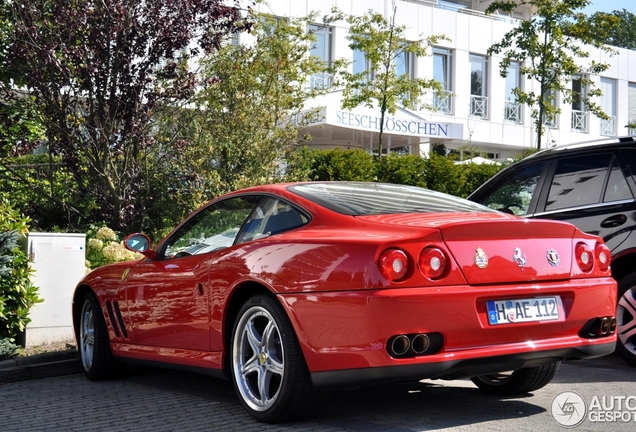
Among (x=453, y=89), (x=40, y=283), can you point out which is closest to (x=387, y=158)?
(x=40, y=283)

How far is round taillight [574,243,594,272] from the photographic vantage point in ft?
18.3

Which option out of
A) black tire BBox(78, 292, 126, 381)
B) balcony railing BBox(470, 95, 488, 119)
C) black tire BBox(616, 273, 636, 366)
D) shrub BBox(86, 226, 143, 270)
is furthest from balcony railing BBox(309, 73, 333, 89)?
black tire BBox(616, 273, 636, 366)

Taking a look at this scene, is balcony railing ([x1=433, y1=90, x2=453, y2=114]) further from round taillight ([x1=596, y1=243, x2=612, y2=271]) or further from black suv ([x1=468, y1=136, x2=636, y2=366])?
Answer: round taillight ([x1=596, y1=243, x2=612, y2=271])

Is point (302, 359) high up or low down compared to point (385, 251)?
down

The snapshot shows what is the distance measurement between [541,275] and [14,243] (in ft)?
17.0

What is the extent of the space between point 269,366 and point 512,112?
34.4 meters

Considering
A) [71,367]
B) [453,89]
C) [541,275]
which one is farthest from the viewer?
[453,89]

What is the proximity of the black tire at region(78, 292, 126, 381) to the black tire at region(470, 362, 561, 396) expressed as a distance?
312 centimetres

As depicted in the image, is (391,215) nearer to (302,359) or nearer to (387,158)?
(302,359)

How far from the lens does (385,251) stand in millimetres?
4945

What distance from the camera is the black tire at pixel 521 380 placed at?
6211 mm

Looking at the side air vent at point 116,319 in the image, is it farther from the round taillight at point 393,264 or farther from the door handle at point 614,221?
the door handle at point 614,221

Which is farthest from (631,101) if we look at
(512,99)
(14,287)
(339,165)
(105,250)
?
(14,287)

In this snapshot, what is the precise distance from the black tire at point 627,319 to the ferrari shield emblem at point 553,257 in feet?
8.16
